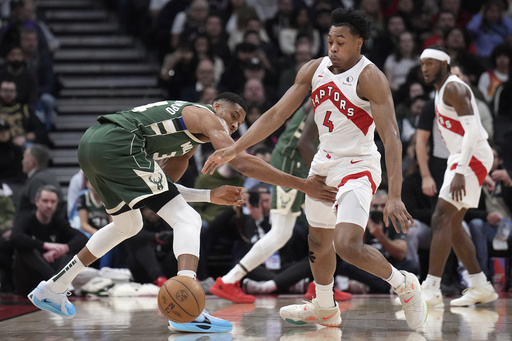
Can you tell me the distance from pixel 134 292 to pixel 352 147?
366 cm

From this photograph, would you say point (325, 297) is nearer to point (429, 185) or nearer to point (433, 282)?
point (433, 282)

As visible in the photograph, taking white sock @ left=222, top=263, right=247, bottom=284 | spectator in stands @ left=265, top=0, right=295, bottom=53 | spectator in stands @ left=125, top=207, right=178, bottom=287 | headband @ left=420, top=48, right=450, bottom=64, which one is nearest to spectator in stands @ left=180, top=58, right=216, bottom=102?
spectator in stands @ left=265, top=0, right=295, bottom=53

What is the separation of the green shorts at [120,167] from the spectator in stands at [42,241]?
2872mm

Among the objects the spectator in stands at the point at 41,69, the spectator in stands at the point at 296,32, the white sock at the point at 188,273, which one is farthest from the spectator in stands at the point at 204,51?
the white sock at the point at 188,273

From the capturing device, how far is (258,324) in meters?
5.52

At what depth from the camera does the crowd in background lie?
8211mm

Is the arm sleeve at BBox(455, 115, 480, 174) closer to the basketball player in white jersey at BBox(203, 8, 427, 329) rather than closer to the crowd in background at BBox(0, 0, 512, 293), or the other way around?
the crowd in background at BBox(0, 0, 512, 293)

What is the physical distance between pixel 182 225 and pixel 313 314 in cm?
111

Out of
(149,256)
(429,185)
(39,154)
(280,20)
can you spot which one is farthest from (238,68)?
(429,185)

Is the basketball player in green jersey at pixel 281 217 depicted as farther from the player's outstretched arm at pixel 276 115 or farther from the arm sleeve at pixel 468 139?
the player's outstretched arm at pixel 276 115

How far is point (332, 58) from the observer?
4.87m

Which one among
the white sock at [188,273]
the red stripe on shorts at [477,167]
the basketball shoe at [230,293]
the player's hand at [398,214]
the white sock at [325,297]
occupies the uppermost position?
the player's hand at [398,214]

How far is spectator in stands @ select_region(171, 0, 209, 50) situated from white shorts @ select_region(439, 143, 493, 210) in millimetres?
5966

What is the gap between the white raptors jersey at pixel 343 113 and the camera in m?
4.84
